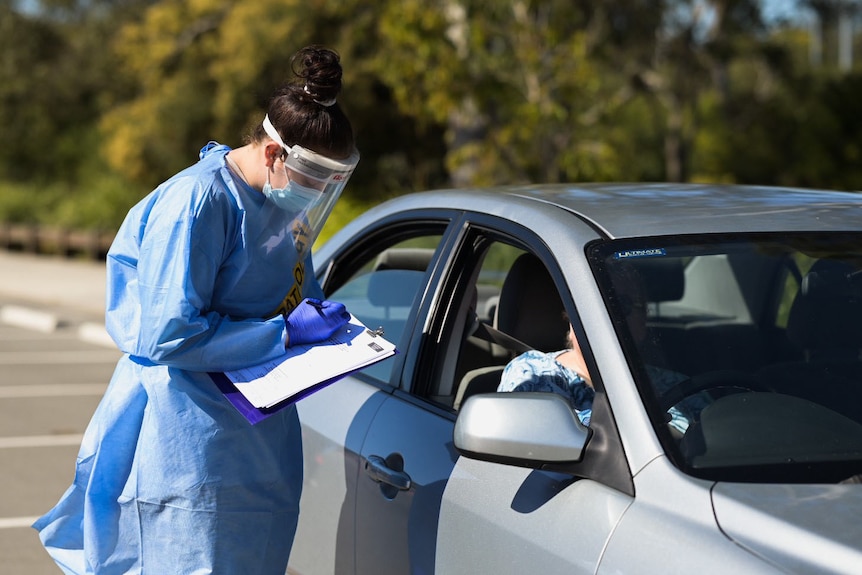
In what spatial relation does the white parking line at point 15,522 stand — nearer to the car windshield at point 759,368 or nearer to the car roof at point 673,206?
the car roof at point 673,206

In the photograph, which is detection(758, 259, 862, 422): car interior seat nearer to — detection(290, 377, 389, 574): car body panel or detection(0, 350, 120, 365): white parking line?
detection(290, 377, 389, 574): car body panel

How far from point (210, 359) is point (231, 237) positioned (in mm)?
300

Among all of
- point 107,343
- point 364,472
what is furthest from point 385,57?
point 364,472

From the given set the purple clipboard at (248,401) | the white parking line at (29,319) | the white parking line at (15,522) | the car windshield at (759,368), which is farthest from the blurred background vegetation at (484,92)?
the purple clipboard at (248,401)

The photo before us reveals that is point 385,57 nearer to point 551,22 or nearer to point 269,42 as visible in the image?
point 551,22

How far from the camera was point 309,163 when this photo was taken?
2.84 metres

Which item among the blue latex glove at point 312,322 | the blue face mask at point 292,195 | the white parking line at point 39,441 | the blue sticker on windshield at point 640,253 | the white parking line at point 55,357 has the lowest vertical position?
the white parking line at point 55,357

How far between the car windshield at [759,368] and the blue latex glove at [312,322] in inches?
24.4

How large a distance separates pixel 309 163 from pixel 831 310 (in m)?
1.43

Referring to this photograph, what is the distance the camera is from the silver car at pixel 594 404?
7.38 ft

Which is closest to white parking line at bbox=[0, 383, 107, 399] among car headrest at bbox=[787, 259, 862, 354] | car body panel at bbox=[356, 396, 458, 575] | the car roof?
the car roof

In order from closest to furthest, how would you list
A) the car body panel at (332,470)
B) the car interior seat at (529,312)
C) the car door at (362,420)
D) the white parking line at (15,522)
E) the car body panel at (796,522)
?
the car body panel at (796,522) → the car door at (362,420) → the car body panel at (332,470) → the car interior seat at (529,312) → the white parking line at (15,522)

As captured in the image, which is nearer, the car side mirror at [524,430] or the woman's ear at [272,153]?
the car side mirror at [524,430]

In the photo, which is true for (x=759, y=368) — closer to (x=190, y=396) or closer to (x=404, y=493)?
(x=404, y=493)
